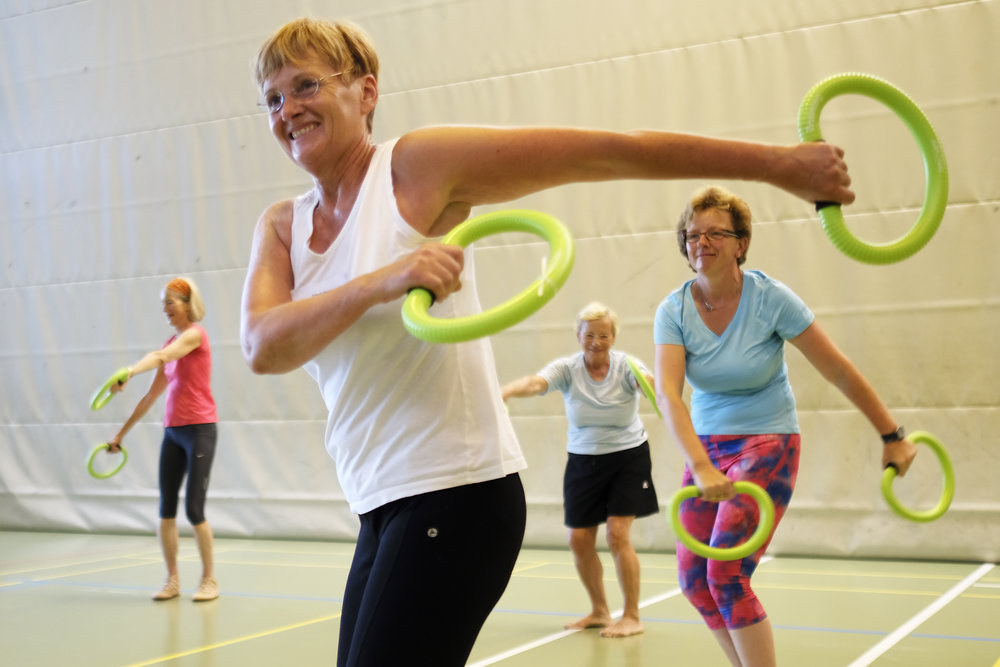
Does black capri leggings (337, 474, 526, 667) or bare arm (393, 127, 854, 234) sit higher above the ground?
bare arm (393, 127, 854, 234)

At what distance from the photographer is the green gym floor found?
443cm

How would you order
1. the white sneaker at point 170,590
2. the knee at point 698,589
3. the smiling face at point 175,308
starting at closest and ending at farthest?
the knee at point 698,589, the white sneaker at point 170,590, the smiling face at point 175,308

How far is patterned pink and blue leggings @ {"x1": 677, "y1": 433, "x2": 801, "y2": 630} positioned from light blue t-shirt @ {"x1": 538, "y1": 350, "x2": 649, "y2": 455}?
6.16ft

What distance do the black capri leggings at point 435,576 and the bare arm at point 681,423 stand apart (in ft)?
4.64

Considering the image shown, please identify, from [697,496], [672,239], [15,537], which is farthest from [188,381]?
[15,537]

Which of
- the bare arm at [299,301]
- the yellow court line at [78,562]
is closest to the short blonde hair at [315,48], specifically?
the bare arm at [299,301]

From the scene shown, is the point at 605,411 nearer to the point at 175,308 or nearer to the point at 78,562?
the point at 175,308

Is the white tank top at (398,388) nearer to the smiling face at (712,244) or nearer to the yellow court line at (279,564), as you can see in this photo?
the smiling face at (712,244)

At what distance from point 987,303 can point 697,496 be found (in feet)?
13.5

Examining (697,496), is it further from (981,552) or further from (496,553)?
(981,552)

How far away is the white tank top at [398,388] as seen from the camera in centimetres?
159

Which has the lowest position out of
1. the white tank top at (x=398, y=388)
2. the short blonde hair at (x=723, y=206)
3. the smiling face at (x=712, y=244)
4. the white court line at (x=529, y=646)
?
the white court line at (x=529, y=646)

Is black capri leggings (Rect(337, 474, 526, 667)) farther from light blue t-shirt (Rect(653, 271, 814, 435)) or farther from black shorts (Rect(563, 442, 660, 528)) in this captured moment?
black shorts (Rect(563, 442, 660, 528))

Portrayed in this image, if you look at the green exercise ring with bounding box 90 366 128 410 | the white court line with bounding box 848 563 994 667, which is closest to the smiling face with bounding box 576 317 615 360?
the white court line with bounding box 848 563 994 667
